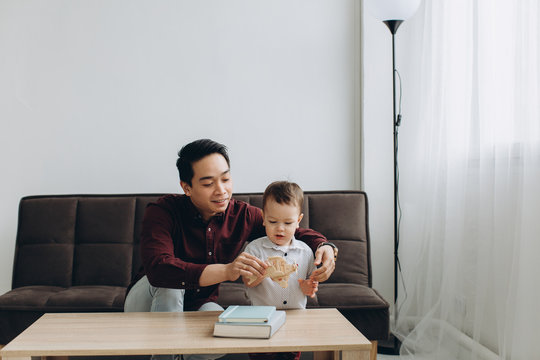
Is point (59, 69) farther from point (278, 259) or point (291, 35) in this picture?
point (278, 259)

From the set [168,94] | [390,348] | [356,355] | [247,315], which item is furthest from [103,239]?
[356,355]

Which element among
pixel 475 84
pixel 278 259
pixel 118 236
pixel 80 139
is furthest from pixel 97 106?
pixel 475 84

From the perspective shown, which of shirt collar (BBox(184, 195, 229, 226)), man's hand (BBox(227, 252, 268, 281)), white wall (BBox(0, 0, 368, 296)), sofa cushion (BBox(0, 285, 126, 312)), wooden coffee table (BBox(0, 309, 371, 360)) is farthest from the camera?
white wall (BBox(0, 0, 368, 296))

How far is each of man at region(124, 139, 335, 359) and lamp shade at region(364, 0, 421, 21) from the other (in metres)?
1.33

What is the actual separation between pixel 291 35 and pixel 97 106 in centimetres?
129

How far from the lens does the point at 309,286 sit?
1.74 metres

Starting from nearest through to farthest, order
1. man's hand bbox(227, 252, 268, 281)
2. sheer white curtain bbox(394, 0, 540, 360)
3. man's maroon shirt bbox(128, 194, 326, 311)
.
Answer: man's hand bbox(227, 252, 268, 281) → man's maroon shirt bbox(128, 194, 326, 311) → sheer white curtain bbox(394, 0, 540, 360)

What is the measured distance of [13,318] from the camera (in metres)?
2.21

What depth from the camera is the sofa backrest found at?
8.56ft

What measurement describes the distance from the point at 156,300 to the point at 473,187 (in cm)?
144

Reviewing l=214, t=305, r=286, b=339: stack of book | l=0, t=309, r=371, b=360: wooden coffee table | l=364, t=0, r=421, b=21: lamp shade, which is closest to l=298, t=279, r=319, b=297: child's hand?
l=0, t=309, r=371, b=360: wooden coffee table

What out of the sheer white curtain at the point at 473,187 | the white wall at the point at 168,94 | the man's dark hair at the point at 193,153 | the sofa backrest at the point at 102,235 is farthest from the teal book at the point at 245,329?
the white wall at the point at 168,94

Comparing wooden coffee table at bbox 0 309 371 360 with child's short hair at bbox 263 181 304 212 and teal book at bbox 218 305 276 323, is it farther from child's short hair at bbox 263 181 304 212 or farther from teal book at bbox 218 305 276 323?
child's short hair at bbox 263 181 304 212

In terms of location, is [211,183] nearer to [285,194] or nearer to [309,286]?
[285,194]
